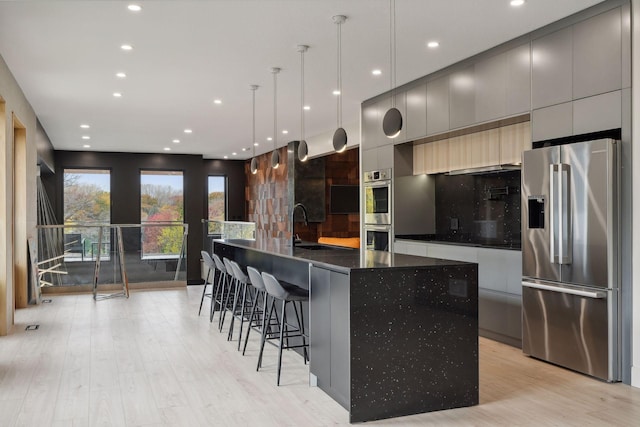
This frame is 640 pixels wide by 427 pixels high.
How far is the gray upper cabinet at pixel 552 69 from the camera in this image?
4660 mm

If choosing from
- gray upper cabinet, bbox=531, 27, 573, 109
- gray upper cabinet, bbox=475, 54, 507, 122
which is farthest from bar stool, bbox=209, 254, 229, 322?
gray upper cabinet, bbox=531, 27, 573, 109

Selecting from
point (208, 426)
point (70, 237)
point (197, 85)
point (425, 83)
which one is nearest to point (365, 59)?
point (425, 83)

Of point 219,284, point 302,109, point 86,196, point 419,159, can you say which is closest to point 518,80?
point 419,159

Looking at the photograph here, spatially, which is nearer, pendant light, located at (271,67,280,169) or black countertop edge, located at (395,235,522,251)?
black countertop edge, located at (395,235,522,251)

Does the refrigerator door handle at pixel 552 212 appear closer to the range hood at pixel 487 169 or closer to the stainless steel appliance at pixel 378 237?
the range hood at pixel 487 169

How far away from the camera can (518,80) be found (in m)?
5.18

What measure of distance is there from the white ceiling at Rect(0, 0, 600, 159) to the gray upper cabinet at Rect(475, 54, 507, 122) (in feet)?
0.59

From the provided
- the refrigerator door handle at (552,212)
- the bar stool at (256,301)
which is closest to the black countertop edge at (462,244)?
the refrigerator door handle at (552,212)

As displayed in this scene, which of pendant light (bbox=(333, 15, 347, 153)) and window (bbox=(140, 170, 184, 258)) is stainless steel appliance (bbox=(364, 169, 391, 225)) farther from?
window (bbox=(140, 170, 184, 258))

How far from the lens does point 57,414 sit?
362cm

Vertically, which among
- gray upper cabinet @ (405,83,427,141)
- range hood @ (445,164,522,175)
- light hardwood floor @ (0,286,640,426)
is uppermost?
gray upper cabinet @ (405,83,427,141)

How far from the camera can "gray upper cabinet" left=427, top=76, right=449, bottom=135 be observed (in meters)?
6.18

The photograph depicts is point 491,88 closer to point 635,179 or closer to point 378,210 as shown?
point 635,179

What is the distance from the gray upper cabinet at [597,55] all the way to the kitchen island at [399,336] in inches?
74.9
